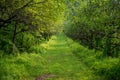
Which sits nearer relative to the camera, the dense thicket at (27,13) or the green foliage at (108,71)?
the dense thicket at (27,13)

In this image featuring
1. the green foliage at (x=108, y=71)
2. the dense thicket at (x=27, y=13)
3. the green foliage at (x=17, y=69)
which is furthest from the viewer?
the green foliage at (x=108, y=71)

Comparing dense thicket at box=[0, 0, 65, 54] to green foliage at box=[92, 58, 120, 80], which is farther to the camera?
green foliage at box=[92, 58, 120, 80]

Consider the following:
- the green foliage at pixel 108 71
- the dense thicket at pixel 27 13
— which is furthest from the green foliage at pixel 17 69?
the green foliage at pixel 108 71

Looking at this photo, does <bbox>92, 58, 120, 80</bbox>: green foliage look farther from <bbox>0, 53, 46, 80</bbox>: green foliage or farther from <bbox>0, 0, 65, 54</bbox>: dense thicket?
<bbox>0, 0, 65, 54</bbox>: dense thicket

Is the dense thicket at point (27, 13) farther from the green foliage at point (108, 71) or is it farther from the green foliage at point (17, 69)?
the green foliage at point (108, 71)

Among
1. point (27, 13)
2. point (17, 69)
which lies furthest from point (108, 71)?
point (27, 13)

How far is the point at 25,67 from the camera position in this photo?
22.0m

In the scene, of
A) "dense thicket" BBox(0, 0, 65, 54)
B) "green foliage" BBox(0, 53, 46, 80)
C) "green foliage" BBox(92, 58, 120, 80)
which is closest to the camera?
"dense thicket" BBox(0, 0, 65, 54)

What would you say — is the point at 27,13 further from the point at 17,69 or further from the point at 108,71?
the point at 108,71

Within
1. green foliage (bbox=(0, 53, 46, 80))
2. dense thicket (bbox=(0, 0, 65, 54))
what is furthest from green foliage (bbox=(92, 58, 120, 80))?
dense thicket (bbox=(0, 0, 65, 54))

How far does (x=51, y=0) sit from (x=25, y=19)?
2.62 metres

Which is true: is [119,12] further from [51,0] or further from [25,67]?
[25,67]

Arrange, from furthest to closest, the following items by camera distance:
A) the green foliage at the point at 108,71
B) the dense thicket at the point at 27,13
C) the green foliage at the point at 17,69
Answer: the green foliage at the point at 108,71, the green foliage at the point at 17,69, the dense thicket at the point at 27,13

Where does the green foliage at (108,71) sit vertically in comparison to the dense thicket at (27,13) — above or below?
below
